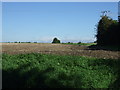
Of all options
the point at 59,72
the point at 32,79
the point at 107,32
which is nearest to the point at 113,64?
the point at 59,72

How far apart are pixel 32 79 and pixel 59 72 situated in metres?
1.59

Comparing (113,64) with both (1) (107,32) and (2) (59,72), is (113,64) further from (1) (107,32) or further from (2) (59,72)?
(1) (107,32)

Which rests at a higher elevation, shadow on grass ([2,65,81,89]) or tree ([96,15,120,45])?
tree ([96,15,120,45])

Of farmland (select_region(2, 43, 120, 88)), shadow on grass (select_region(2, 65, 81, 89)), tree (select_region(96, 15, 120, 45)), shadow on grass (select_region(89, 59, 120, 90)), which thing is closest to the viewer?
shadow on grass (select_region(2, 65, 81, 89))

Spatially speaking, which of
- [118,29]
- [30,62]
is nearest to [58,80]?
[30,62]

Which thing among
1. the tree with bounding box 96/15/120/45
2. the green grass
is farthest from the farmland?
the tree with bounding box 96/15/120/45

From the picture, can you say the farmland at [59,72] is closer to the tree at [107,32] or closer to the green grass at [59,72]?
the green grass at [59,72]

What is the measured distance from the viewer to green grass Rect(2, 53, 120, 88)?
12.2 metres

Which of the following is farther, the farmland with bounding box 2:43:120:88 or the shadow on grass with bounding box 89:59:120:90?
the shadow on grass with bounding box 89:59:120:90

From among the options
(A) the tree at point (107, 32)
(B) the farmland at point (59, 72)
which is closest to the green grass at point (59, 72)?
(B) the farmland at point (59, 72)

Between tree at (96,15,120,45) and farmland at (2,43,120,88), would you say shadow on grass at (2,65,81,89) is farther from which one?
tree at (96,15,120,45)

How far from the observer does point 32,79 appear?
12.6 metres

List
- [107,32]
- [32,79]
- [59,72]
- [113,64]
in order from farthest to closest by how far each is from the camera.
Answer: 1. [107,32]
2. [113,64]
3. [59,72]
4. [32,79]

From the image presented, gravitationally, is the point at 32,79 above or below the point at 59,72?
below
